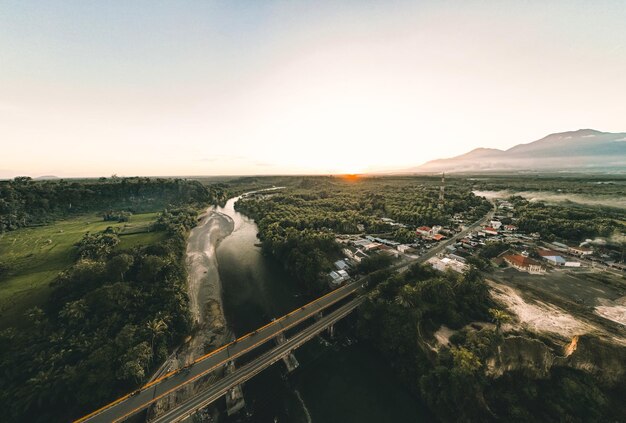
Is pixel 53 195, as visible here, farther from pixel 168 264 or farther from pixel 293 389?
pixel 293 389

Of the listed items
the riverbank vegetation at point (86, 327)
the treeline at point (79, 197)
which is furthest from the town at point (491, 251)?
the treeline at point (79, 197)

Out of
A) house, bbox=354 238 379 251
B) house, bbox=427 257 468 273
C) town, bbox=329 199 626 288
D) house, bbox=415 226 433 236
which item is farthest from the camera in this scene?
house, bbox=415 226 433 236

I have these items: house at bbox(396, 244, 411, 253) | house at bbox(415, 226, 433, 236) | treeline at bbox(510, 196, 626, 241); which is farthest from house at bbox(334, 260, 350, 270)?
treeline at bbox(510, 196, 626, 241)

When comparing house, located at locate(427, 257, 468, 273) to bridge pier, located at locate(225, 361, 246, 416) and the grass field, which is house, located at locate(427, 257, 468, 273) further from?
the grass field

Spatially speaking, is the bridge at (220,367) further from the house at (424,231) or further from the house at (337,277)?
the house at (424,231)

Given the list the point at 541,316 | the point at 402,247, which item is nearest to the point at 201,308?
the point at 402,247
